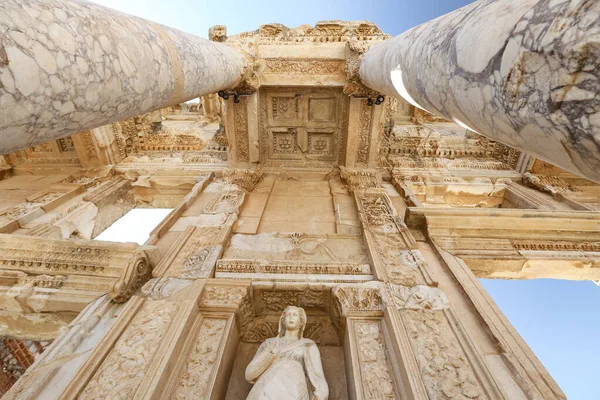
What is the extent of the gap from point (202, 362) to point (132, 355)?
0.62 metres

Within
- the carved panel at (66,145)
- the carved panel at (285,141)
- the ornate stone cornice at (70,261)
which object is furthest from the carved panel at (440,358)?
the carved panel at (66,145)

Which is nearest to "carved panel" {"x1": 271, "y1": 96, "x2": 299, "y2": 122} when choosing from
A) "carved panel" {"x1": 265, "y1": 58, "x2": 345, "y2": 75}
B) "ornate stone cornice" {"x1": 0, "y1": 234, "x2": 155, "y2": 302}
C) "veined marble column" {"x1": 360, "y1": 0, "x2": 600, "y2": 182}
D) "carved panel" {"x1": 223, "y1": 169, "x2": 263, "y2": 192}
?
"carved panel" {"x1": 265, "y1": 58, "x2": 345, "y2": 75}

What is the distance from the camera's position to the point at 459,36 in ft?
5.21

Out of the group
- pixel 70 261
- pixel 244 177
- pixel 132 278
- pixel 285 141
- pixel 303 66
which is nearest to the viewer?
pixel 132 278

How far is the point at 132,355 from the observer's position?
2357 millimetres

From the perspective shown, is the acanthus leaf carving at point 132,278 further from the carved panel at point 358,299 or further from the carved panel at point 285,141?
the carved panel at point 285,141

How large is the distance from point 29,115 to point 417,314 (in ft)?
11.3

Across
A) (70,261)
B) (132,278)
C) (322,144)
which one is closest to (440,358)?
(132,278)

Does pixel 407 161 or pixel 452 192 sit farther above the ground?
pixel 407 161

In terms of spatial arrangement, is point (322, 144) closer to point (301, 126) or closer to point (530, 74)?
point (301, 126)

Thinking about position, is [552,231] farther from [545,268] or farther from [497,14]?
[497,14]

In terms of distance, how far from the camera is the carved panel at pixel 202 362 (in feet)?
7.49

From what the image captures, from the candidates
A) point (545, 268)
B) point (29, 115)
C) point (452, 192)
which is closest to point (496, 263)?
point (545, 268)

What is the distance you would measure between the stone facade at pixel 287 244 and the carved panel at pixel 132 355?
0.05ft
